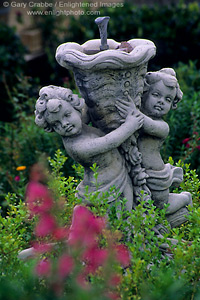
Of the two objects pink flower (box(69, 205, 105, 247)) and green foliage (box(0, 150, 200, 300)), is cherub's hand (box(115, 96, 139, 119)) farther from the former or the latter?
pink flower (box(69, 205, 105, 247))

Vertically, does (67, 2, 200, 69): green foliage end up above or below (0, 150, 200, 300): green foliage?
below

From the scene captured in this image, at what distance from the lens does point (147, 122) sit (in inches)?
144

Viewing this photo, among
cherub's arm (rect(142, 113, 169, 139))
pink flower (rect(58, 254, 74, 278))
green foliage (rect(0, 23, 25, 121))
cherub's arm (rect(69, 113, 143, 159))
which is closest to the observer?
pink flower (rect(58, 254, 74, 278))

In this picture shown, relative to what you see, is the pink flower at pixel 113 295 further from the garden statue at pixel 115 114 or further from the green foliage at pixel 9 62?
the green foliage at pixel 9 62

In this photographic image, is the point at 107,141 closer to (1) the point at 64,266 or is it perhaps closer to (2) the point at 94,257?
(2) the point at 94,257

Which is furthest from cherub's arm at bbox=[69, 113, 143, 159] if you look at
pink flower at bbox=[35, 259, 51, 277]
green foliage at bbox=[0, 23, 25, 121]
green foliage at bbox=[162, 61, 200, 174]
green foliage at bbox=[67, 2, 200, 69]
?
green foliage at bbox=[67, 2, 200, 69]

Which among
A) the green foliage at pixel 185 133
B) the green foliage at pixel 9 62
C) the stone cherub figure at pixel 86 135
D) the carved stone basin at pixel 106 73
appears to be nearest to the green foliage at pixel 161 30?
the green foliage at pixel 9 62

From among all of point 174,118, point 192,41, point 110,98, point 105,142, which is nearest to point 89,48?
point 110,98

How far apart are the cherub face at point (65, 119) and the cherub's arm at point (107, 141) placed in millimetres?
96

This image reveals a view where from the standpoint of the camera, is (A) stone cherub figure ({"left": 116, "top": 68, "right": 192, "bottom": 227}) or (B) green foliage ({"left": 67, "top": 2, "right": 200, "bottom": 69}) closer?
(A) stone cherub figure ({"left": 116, "top": 68, "right": 192, "bottom": 227})

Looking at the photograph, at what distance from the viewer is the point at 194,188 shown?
411 cm

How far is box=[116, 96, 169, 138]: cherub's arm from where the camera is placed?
11.7 ft

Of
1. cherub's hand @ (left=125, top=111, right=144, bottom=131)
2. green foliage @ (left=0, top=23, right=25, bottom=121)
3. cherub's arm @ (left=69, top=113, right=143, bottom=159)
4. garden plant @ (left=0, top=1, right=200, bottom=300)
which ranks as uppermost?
cherub's hand @ (left=125, top=111, right=144, bottom=131)

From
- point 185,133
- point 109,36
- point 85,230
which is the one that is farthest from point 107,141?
point 109,36
